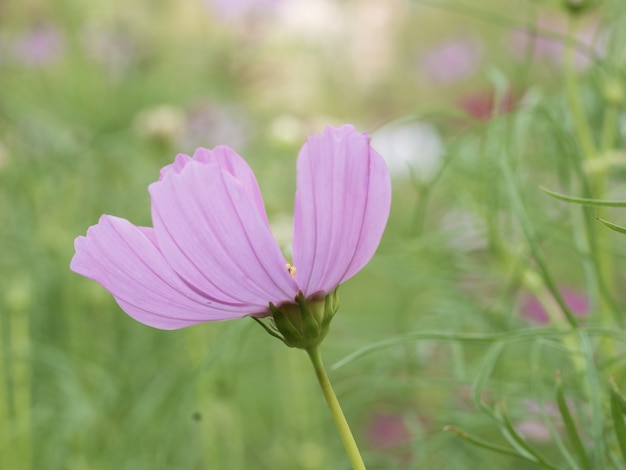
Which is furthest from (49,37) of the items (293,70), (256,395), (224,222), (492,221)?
(224,222)

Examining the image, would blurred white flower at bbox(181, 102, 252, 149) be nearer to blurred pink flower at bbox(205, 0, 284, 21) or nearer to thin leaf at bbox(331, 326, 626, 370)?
blurred pink flower at bbox(205, 0, 284, 21)

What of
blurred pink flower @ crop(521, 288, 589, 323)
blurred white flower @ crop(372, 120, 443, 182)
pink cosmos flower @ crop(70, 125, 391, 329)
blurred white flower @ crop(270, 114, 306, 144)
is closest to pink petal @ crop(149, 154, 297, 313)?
pink cosmos flower @ crop(70, 125, 391, 329)

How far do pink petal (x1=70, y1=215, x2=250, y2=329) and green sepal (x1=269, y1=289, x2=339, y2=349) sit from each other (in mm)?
12

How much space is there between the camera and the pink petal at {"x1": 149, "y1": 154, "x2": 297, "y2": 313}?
8.5 inches

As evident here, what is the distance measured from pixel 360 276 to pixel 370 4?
0.94 meters

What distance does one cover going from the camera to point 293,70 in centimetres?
155

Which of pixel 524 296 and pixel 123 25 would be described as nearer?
pixel 524 296

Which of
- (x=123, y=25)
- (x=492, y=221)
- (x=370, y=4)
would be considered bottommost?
(x=492, y=221)

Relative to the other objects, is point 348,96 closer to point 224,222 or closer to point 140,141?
point 140,141

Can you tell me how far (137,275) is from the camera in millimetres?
223

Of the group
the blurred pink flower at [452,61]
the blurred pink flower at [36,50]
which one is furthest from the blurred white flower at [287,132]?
the blurred pink flower at [452,61]

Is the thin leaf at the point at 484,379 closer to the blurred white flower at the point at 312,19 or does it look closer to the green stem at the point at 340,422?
the green stem at the point at 340,422

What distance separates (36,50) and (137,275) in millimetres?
1281

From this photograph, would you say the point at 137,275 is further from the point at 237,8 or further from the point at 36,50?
the point at 237,8
